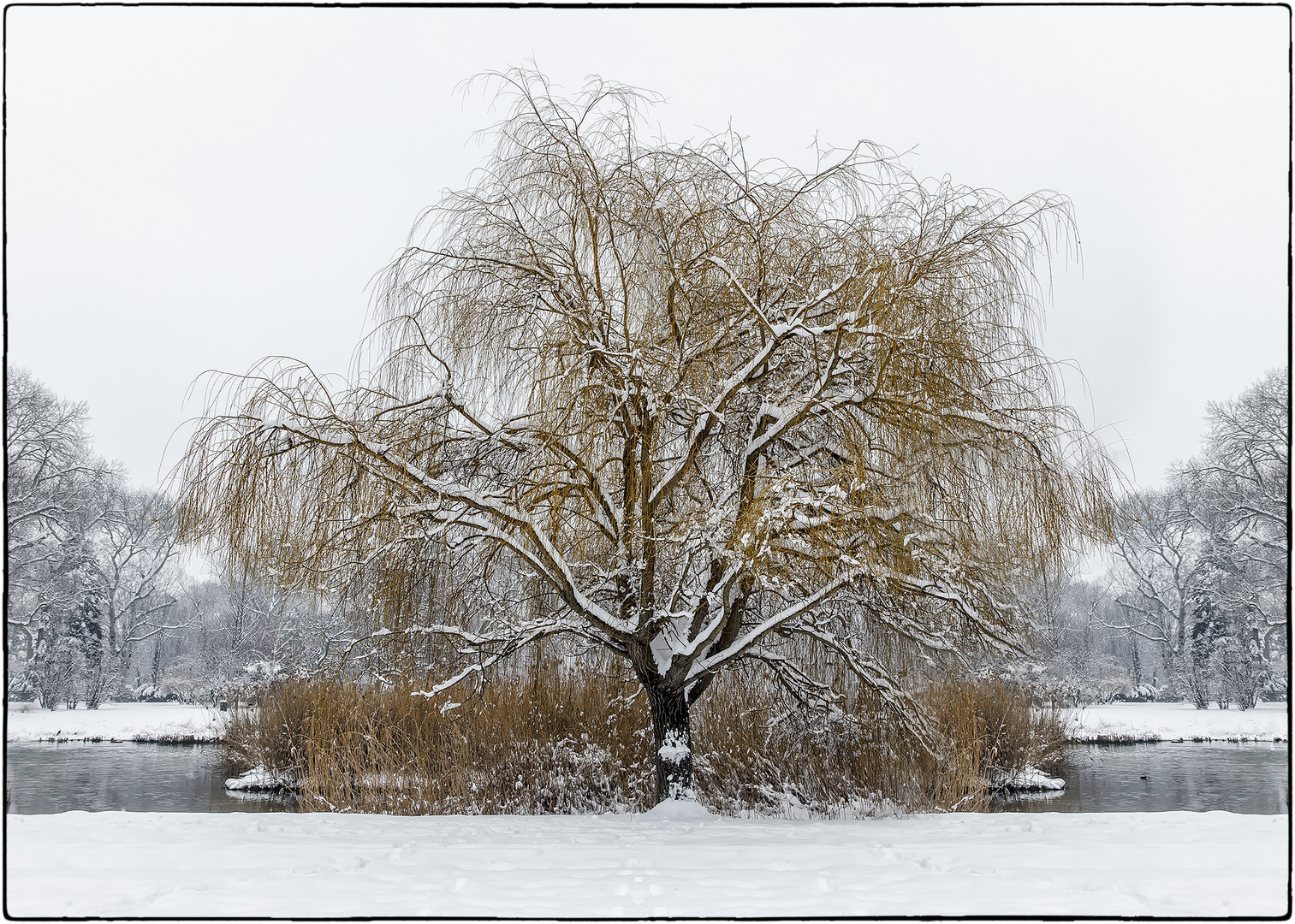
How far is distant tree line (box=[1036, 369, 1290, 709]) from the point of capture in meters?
14.2

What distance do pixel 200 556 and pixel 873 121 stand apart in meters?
5.54

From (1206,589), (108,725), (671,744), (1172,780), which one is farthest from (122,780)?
(1206,589)

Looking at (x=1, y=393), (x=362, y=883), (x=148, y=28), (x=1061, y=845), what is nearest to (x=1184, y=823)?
(x=1061, y=845)

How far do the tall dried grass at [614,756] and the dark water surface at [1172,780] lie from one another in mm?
3917

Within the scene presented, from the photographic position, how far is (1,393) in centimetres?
389

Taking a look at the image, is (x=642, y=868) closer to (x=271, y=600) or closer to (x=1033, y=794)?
(x=271, y=600)

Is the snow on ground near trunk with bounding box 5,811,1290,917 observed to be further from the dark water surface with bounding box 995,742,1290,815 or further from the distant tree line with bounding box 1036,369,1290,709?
the distant tree line with bounding box 1036,369,1290,709

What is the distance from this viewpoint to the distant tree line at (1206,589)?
14172mm

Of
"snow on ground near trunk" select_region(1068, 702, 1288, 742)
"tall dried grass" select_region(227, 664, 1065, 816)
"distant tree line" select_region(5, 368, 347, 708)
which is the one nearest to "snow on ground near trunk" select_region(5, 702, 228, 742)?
"distant tree line" select_region(5, 368, 347, 708)

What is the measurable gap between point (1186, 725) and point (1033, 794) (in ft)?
31.2

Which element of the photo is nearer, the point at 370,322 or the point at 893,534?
the point at 893,534

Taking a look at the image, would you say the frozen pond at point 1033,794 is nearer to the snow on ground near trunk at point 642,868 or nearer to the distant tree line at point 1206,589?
the distant tree line at point 1206,589

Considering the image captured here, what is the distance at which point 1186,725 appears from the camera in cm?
1884

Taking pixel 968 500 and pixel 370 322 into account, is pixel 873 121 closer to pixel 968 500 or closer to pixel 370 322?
pixel 968 500
